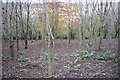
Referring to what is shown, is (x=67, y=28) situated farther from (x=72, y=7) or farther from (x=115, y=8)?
(x=115, y=8)

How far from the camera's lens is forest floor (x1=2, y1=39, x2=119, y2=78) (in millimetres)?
4098

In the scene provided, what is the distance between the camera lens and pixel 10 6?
4074 millimetres

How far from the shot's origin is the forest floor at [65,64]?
4.10 metres

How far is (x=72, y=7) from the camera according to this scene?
159 inches

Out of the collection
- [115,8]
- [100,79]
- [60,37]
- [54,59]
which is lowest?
[100,79]

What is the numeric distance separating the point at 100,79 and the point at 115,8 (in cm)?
90

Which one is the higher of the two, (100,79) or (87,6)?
(87,6)

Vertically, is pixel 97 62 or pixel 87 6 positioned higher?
pixel 87 6

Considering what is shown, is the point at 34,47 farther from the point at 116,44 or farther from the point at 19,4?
the point at 116,44

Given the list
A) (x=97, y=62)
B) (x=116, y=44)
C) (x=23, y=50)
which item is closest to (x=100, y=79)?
(x=97, y=62)

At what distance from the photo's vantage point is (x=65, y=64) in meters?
4.12

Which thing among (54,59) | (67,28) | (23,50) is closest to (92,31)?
(67,28)

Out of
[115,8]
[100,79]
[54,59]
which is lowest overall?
[100,79]

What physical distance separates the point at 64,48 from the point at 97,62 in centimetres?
45
